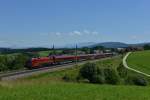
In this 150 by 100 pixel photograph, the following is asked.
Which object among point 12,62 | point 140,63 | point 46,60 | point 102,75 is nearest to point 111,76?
point 102,75

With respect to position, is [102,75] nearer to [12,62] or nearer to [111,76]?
[111,76]

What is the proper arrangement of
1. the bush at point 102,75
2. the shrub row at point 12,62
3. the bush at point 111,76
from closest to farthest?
the bush at point 102,75
the bush at point 111,76
the shrub row at point 12,62

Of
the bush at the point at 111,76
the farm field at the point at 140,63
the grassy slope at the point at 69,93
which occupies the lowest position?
the farm field at the point at 140,63

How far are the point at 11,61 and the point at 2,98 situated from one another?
6008 cm

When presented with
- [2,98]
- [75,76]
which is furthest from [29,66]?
[2,98]

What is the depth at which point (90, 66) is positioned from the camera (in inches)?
1607

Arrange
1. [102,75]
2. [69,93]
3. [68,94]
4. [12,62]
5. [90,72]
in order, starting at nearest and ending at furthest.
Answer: [68,94] → [69,93] → [102,75] → [90,72] → [12,62]

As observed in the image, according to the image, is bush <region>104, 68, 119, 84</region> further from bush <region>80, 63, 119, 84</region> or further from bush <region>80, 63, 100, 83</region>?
bush <region>80, 63, 100, 83</region>

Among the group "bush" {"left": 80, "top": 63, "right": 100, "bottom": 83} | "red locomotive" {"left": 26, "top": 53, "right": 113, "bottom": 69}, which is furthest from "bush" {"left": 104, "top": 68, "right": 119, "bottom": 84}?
"red locomotive" {"left": 26, "top": 53, "right": 113, "bottom": 69}

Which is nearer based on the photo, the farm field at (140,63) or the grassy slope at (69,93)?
the grassy slope at (69,93)

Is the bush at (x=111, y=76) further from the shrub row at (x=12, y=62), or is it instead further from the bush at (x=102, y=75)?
the shrub row at (x=12, y=62)

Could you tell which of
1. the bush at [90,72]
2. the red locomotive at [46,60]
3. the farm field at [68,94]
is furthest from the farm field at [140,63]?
the farm field at [68,94]

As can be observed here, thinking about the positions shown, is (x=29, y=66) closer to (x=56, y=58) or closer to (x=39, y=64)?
(x=39, y=64)

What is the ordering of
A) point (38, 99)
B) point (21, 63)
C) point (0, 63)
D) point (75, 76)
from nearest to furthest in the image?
1. point (38, 99)
2. point (75, 76)
3. point (0, 63)
4. point (21, 63)
